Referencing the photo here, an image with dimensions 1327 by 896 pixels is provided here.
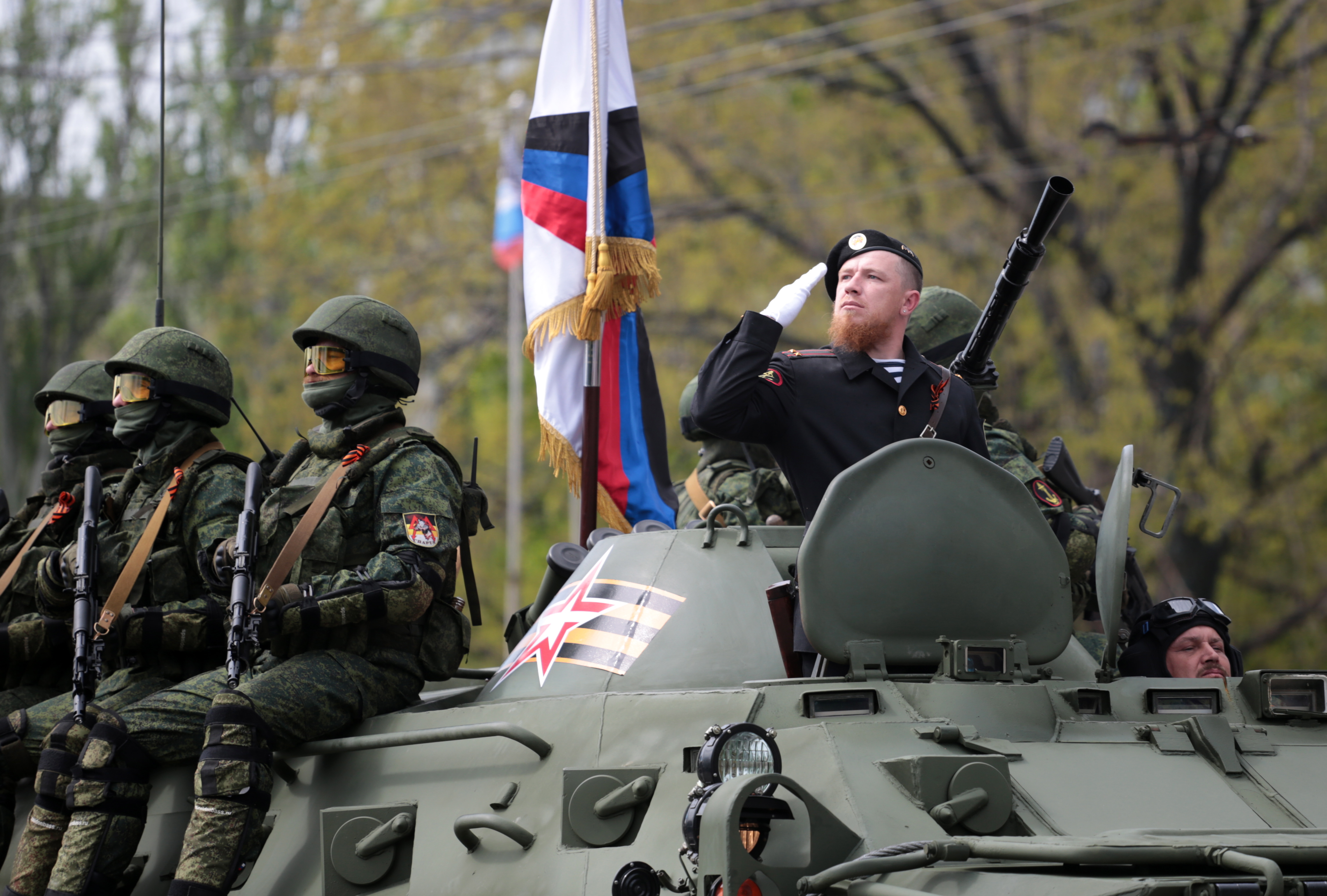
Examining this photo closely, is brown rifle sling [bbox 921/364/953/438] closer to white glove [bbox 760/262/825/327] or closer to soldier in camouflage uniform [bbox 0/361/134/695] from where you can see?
white glove [bbox 760/262/825/327]

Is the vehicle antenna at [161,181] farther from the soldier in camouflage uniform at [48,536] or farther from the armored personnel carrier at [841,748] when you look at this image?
the armored personnel carrier at [841,748]

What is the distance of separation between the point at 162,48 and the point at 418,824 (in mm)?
4009

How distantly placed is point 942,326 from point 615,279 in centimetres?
158

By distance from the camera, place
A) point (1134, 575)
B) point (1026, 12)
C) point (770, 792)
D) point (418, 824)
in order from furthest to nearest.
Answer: point (1026, 12) < point (1134, 575) < point (418, 824) < point (770, 792)

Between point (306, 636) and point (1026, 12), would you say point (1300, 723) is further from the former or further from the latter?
point (1026, 12)

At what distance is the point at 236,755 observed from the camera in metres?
5.35

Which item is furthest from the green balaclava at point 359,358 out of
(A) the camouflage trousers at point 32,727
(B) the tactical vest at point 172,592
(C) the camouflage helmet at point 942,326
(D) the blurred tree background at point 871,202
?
(D) the blurred tree background at point 871,202

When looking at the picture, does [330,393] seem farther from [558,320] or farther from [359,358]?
[558,320]

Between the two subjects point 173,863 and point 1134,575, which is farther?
point 1134,575

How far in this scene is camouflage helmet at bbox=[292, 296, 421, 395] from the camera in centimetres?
637

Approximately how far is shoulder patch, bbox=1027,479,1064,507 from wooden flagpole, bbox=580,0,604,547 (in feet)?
7.27

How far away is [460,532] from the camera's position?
6.36m

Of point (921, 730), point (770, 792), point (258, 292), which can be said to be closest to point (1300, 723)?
point (921, 730)

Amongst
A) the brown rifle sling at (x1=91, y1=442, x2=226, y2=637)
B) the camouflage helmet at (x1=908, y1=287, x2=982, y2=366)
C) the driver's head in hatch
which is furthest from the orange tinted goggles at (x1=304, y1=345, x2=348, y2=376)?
the driver's head in hatch
